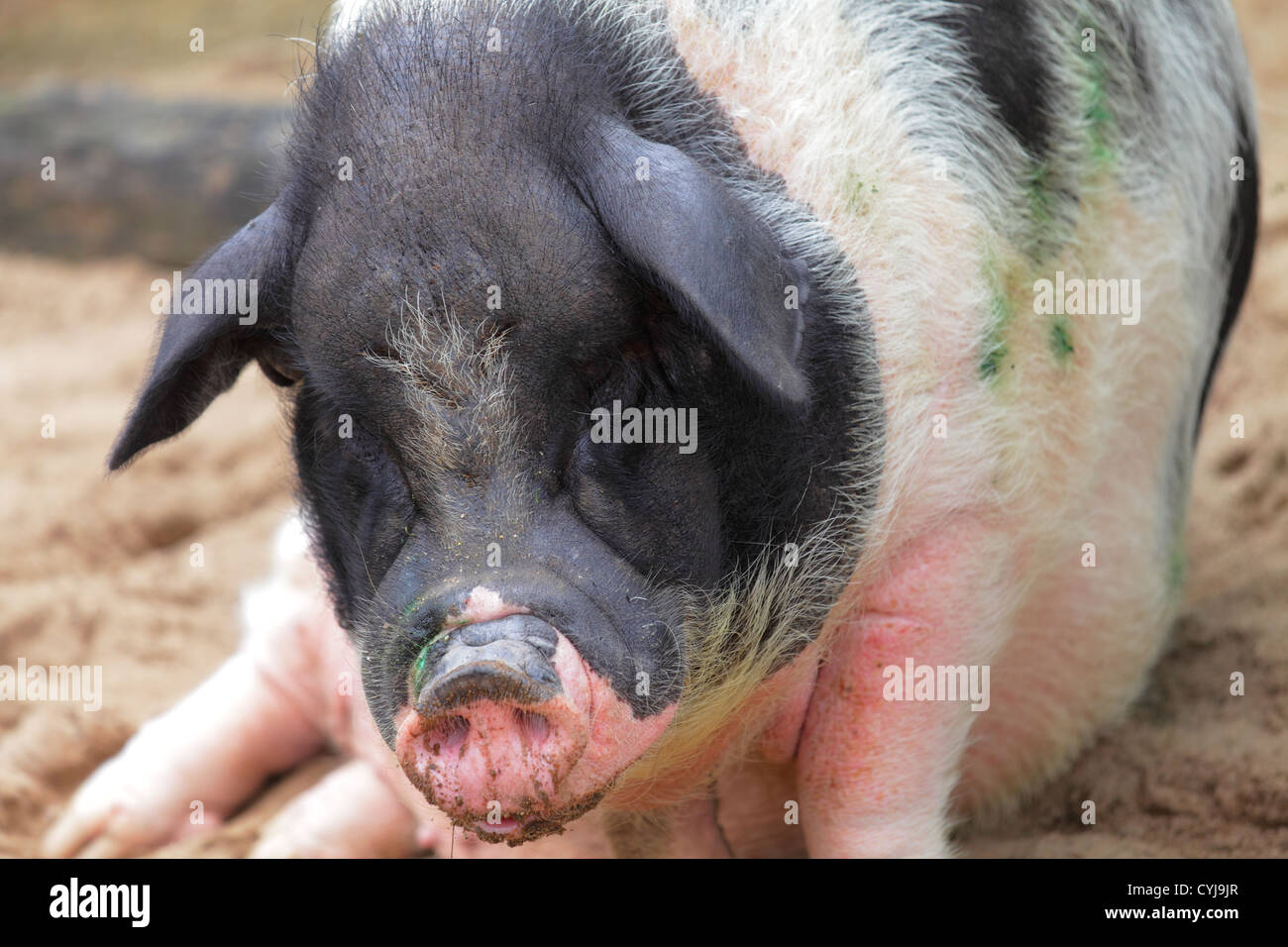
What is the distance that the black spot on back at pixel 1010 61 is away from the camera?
2.92 metres

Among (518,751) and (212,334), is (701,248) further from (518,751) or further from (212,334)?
(212,334)

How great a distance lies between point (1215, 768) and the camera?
3361 mm

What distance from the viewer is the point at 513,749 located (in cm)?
222

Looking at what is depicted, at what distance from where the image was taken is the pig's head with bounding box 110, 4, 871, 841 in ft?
7.45

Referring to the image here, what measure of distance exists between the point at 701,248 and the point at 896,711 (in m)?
1.11

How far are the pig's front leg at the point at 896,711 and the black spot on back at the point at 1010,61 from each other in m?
0.82

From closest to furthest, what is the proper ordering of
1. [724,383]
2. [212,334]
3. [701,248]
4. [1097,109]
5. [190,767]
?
[701,248], [724,383], [212,334], [1097,109], [190,767]

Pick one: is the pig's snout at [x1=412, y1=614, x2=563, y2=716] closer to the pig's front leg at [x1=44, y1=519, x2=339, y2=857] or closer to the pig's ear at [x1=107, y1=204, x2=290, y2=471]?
the pig's ear at [x1=107, y1=204, x2=290, y2=471]

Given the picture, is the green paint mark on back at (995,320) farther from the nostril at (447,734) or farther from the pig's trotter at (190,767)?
the pig's trotter at (190,767)

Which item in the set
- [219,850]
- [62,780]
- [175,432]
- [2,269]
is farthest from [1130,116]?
[2,269]

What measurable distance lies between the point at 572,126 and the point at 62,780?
111 inches

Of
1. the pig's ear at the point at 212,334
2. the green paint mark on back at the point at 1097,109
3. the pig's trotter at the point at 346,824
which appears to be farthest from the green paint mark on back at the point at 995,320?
the pig's trotter at the point at 346,824

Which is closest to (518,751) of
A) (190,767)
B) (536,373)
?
(536,373)

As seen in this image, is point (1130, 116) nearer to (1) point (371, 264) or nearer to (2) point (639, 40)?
(2) point (639, 40)
